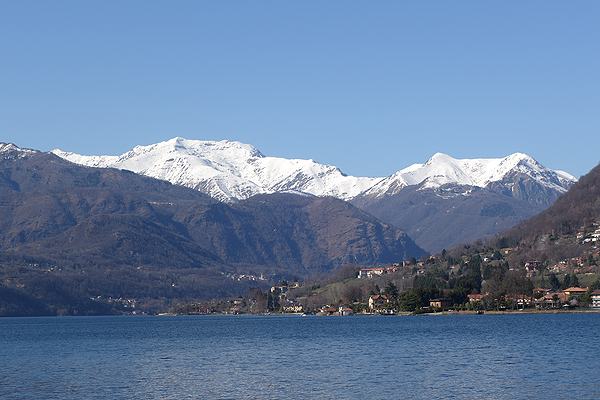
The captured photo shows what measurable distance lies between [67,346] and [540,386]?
269 feet

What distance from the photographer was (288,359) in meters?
104

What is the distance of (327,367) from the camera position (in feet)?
305

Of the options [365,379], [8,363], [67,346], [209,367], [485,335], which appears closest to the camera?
[365,379]

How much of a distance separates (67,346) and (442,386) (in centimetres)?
7751

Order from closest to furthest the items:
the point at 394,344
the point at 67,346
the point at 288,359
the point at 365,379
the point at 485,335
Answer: the point at 365,379
the point at 288,359
the point at 394,344
the point at 485,335
the point at 67,346

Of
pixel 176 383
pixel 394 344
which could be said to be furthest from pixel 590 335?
pixel 176 383

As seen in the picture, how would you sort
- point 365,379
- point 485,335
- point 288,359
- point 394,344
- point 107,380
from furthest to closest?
point 485,335, point 394,344, point 288,359, point 107,380, point 365,379

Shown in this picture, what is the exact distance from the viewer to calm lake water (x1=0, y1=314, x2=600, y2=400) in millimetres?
75688

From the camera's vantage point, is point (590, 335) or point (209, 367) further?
point (590, 335)

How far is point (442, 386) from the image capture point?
250ft

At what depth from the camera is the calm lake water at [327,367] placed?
75.7 meters

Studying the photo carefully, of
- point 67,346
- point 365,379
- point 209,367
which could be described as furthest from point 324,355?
point 67,346

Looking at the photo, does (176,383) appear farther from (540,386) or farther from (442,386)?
(540,386)

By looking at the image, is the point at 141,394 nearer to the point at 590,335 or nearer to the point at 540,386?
the point at 540,386
